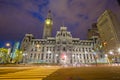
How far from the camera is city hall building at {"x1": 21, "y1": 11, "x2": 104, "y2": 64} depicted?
3177 inches

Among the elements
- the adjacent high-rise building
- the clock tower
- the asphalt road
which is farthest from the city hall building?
the asphalt road

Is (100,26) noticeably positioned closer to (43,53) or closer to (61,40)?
(61,40)

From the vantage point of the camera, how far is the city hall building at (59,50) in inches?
3177

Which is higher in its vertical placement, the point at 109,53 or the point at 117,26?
the point at 117,26

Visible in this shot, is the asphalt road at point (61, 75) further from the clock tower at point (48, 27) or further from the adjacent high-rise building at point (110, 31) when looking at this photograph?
the clock tower at point (48, 27)

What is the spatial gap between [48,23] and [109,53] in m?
71.2

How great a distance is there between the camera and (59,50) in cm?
8431

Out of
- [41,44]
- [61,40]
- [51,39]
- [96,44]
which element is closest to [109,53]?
[96,44]

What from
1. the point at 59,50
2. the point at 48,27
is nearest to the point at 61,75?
the point at 59,50

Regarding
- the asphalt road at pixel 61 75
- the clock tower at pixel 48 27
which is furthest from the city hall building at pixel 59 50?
the asphalt road at pixel 61 75

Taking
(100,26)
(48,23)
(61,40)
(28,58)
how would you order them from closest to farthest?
(28,58)
(61,40)
(100,26)
(48,23)

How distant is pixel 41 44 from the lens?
89.2 meters

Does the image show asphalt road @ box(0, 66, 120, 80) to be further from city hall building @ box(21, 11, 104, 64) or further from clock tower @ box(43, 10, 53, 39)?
clock tower @ box(43, 10, 53, 39)

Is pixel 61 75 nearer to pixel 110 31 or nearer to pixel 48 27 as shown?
pixel 110 31
